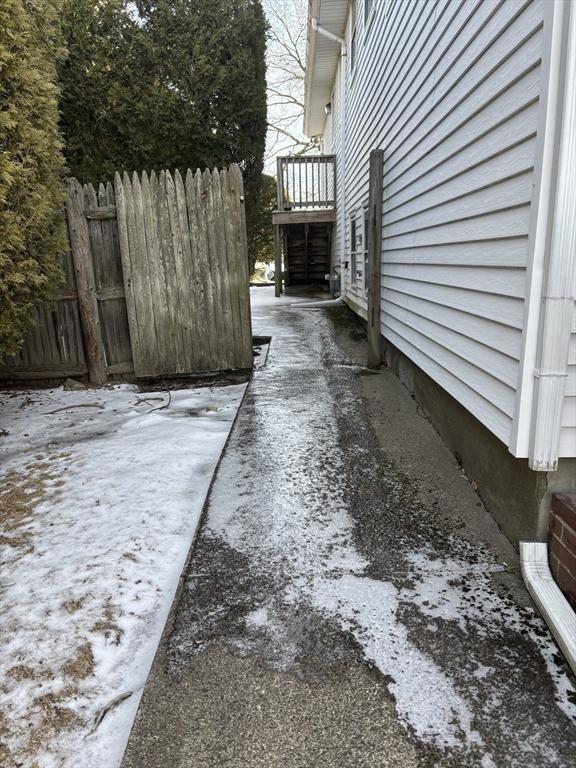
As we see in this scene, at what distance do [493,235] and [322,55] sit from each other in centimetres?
1165

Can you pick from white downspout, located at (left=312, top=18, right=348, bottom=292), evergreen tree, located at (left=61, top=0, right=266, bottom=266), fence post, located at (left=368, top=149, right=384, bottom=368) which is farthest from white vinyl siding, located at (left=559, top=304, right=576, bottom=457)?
white downspout, located at (left=312, top=18, right=348, bottom=292)

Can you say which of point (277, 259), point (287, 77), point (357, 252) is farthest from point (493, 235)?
point (287, 77)

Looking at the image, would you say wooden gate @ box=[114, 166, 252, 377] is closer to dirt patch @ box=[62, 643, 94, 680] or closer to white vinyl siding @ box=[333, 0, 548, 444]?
white vinyl siding @ box=[333, 0, 548, 444]

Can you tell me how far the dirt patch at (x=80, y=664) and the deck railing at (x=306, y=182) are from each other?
11.5 metres

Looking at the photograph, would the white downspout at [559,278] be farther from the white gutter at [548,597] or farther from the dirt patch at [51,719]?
the dirt patch at [51,719]

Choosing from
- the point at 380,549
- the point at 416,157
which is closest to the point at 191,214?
the point at 416,157

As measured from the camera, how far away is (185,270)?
5199 millimetres

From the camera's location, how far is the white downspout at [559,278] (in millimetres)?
1854

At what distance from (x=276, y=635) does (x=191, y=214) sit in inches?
162

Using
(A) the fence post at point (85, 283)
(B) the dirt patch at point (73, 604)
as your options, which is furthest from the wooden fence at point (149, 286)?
(B) the dirt patch at point (73, 604)

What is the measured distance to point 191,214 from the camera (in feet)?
16.5

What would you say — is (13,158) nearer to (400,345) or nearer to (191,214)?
(191,214)

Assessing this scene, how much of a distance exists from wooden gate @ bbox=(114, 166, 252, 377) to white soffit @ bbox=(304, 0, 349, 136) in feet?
23.3

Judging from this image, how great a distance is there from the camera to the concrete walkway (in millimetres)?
1510
